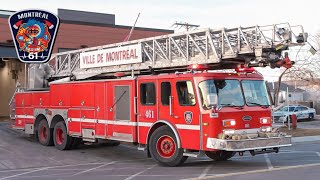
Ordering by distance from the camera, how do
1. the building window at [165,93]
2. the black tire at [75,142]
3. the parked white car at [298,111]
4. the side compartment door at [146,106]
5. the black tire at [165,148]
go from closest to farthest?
the black tire at [165,148] < the building window at [165,93] < the side compartment door at [146,106] < the black tire at [75,142] < the parked white car at [298,111]

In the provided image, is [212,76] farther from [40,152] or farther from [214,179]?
[40,152]

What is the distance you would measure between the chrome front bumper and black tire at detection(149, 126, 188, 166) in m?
1.02

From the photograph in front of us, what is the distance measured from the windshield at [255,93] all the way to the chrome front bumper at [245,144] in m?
1.03

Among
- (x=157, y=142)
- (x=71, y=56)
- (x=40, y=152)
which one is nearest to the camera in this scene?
(x=157, y=142)

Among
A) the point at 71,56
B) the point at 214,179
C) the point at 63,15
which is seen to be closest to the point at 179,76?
the point at 214,179

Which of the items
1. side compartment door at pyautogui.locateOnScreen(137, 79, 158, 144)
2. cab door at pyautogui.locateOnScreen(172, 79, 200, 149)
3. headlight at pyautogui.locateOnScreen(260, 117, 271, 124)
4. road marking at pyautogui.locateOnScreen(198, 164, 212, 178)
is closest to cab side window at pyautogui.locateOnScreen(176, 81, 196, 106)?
cab door at pyautogui.locateOnScreen(172, 79, 200, 149)

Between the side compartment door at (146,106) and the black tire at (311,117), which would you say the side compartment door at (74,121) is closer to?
the side compartment door at (146,106)

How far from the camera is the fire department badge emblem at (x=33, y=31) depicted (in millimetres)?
15633

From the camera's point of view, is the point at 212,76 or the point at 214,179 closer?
the point at 214,179

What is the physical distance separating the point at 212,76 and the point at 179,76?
2.74ft

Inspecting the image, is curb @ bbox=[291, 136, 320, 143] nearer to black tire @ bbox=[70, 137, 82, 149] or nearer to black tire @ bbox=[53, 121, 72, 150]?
black tire @ bbox=[70, 137, 82, 149]

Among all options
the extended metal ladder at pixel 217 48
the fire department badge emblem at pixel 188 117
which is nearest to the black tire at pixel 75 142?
the extended metal ladder at pixel 217 48

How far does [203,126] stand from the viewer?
1009 centimetres

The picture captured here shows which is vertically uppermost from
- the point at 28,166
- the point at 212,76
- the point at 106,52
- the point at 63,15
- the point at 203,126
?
the point at 63,15
